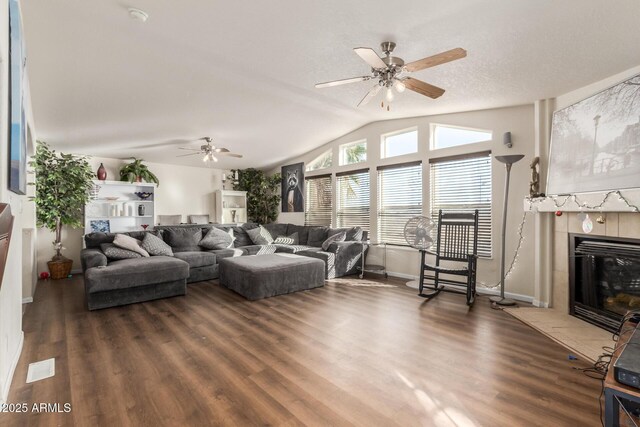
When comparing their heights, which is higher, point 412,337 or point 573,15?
point 573,15

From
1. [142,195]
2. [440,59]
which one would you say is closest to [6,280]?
[440,59]

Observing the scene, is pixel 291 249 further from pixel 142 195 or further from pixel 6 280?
pixel 6 280

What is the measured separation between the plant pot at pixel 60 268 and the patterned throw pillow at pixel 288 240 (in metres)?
3.56

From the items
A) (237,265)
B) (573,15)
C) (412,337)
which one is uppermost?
(573,15)

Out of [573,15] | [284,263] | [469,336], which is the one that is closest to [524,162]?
[573,15]

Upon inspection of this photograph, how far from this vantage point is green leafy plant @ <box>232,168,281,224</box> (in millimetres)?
7758

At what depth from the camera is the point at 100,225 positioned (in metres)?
5.72

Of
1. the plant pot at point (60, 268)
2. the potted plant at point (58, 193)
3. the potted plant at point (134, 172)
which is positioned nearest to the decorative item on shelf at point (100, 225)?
the potted plant at point (58, 193)

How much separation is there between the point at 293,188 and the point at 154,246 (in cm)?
352

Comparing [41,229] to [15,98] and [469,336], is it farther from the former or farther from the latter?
[469,336]

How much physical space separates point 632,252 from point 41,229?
8.15m

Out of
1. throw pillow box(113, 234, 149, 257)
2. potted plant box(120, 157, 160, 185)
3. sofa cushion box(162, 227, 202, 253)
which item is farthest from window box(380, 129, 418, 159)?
potted plant box(120, 157, 160, 185)

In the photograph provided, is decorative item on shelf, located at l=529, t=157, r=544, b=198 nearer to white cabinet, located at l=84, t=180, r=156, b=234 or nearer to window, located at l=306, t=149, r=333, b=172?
window, located at l=306, t=149, r=333, b=172

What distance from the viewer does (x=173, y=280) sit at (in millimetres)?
3947
